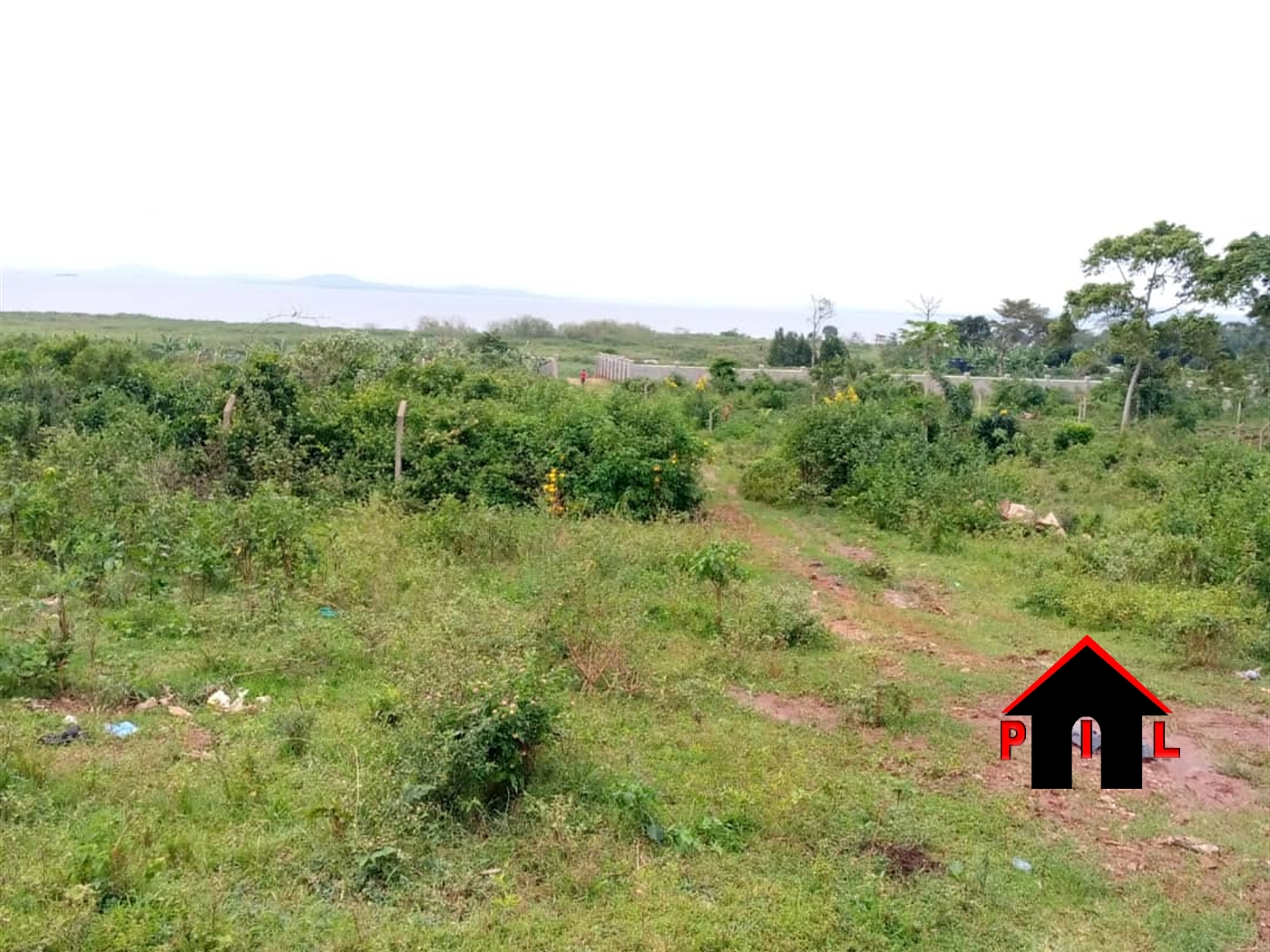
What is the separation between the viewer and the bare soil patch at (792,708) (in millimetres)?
5082

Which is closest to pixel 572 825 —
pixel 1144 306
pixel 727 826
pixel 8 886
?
pixel 727 826

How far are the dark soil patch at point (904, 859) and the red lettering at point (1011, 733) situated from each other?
140cm

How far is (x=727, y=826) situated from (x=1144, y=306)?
613 inches

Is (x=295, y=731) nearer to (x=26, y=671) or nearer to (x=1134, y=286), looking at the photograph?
(x=26, y=671)

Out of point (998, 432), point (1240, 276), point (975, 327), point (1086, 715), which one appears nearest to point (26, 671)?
point (1086, 715)

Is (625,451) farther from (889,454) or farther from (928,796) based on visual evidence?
(928,796)

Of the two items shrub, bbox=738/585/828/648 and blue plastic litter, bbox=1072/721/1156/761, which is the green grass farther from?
blue plastic litter, bbox=1072/721/1156/761

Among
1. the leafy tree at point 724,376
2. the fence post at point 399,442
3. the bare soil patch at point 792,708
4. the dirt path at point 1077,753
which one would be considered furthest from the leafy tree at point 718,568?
the leafy tree at point 724,376

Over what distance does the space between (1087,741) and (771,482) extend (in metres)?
6.97

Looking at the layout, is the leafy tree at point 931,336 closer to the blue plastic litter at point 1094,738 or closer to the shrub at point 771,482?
the shrub at point 771,482

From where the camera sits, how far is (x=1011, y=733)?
501cm

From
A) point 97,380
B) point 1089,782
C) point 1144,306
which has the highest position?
point 1144,306

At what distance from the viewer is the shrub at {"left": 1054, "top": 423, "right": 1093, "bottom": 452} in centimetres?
1440

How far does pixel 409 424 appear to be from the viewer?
1038 cm
